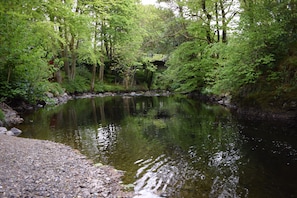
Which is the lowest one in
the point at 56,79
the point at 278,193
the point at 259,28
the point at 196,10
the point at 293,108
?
the point at 278,193

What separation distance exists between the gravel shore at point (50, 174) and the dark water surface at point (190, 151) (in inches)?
21.8

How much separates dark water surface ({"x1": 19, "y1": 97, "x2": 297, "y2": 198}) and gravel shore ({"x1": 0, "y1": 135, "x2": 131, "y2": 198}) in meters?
0.55

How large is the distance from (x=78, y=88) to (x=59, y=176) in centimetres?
2786

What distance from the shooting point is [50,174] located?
6.00 meters

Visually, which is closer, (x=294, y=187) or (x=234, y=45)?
(x=294, y=187)

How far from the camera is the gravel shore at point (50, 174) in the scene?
5023 mm

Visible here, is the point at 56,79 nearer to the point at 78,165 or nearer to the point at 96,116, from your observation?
the point at 96,116

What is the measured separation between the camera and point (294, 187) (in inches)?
230

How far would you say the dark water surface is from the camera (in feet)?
→ 19.8

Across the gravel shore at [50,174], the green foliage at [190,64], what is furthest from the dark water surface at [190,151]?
the green foliage at [190,64]

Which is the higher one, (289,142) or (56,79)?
(56,79)

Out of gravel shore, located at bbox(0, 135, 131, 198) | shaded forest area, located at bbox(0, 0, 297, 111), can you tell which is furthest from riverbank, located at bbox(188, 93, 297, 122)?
gravel shore, located at bbox(0, 135, 131, 198)

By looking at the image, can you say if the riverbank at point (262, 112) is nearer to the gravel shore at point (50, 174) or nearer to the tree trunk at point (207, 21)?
the tree trunk at point (207, 21)

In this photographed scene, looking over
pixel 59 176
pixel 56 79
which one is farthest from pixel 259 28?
pixel 56 79
